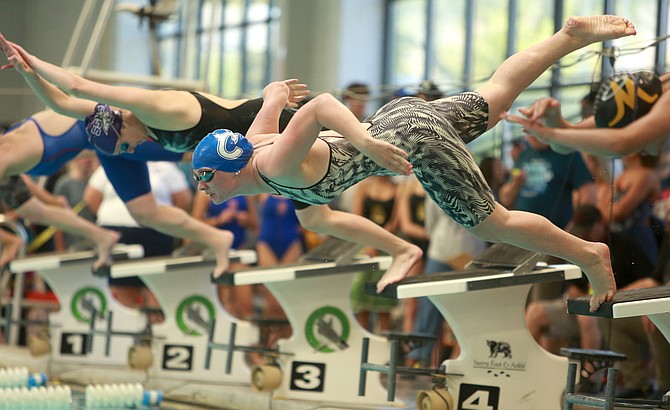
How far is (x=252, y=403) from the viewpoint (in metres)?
6.24

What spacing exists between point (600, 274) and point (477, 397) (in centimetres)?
111

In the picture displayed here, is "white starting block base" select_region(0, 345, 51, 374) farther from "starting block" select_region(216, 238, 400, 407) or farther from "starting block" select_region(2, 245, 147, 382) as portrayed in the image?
"starting block" select_region(216, 238, 400, 407)

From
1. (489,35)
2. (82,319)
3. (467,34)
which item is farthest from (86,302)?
(467,34)

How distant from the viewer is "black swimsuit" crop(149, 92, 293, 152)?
5391mm

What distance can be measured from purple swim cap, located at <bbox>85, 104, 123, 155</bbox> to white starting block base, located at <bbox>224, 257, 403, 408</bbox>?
1147mm

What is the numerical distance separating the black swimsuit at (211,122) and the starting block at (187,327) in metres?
1.59

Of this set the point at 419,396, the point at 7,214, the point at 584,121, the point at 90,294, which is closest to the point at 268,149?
the point at 419,396

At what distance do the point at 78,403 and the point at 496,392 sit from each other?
2521 mm

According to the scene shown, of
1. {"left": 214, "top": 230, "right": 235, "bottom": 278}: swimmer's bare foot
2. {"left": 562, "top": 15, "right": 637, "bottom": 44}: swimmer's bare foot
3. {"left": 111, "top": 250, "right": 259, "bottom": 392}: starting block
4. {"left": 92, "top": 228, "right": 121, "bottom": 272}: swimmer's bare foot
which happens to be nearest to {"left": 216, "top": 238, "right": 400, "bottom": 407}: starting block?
{"left": 214, "top": 230, "right": 235, "bottom": 278}: swimmer's bare foot

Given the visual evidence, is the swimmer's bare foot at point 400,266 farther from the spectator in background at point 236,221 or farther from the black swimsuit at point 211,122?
the spectator in background at point 236,221

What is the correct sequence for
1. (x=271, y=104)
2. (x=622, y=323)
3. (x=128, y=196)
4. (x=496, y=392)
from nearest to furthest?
1. (x=271, y=104)
2. (x=496, y=392)
3. (x=622, y=323)
4. (x=128, y=196)

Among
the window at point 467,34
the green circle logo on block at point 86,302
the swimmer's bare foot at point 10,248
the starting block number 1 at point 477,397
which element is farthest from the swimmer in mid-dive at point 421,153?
the window at point 467,34

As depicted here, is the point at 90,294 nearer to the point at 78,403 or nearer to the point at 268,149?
the point at 78,403

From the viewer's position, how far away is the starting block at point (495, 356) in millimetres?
5230
